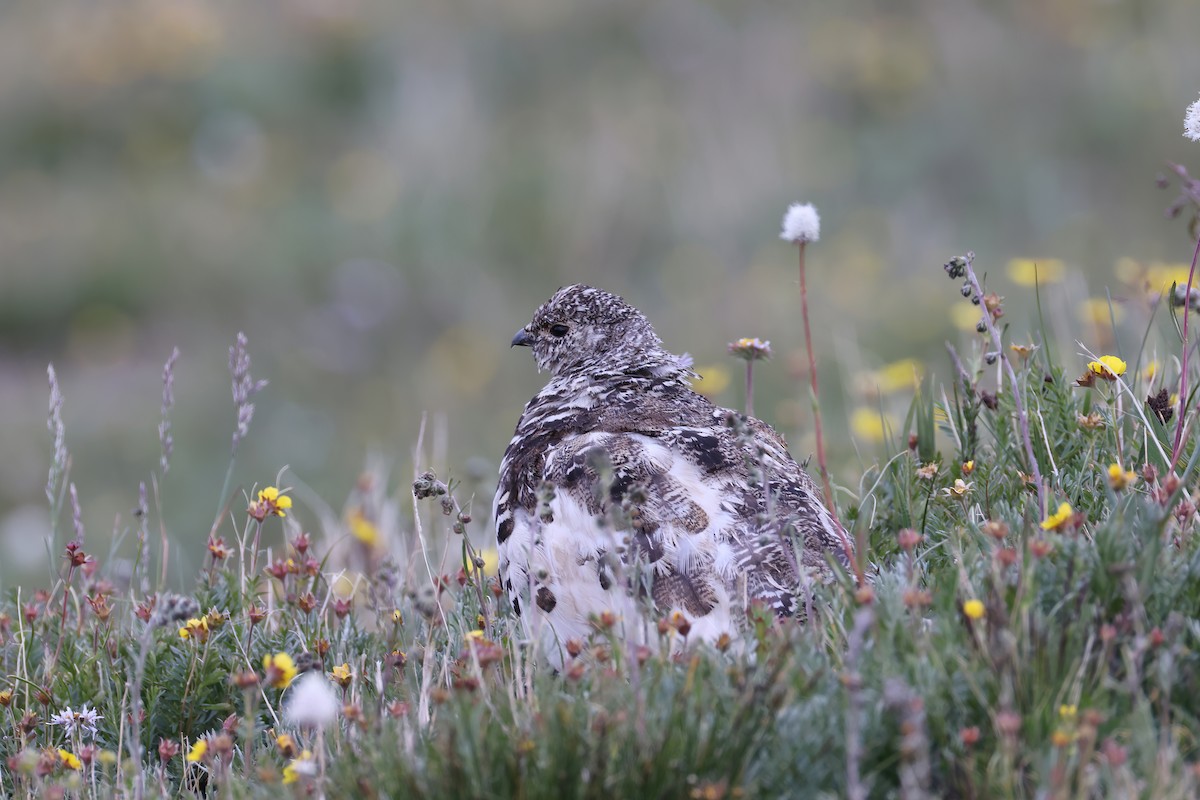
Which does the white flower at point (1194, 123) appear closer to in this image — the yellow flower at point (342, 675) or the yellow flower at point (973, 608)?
the yellow flower at point (973, 608)

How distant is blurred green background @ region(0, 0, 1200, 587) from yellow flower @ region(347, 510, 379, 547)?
455 cm

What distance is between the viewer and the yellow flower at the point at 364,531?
15.9 ft

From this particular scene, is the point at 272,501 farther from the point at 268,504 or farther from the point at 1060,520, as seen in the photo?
the point at 1060,520

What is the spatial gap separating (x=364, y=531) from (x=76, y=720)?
1.63 meters

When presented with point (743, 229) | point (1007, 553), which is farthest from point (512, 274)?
point (1007, 553)

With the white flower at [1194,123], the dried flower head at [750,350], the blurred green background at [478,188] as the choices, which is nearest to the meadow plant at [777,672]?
the dried flower head at [750,350]

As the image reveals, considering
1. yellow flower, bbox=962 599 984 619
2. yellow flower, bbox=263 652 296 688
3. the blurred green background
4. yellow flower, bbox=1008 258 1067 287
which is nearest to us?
yellow flower, bbox=962 599 984 619

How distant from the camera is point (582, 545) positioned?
11.4 feet

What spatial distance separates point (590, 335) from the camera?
4.61 meters

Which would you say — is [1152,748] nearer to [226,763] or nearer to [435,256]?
[226,763]

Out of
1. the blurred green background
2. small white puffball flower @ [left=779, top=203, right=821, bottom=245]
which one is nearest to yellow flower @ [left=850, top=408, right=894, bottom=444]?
small white puffball flower @ [left=779, top=203, right=821, bottom=245]

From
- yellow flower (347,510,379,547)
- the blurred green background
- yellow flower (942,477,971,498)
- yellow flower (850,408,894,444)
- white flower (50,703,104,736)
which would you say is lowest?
white flower (50,703,104,736)

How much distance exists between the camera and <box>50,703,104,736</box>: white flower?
327 centimetres

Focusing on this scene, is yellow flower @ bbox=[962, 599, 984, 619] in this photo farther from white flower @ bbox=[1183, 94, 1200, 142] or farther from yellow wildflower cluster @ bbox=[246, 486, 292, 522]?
yellow wildflower cluster @ bbox=[246, 486, 292, 522]
